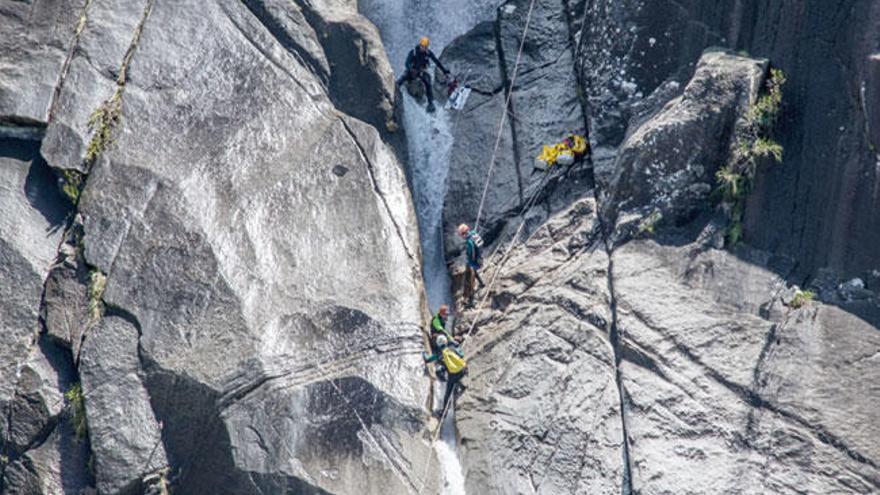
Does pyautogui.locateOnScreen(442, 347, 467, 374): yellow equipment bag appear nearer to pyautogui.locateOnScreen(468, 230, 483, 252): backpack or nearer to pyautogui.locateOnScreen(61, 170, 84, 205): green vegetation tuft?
pyautogui.locateOnScreen(468, 230, 483, 252): backpack

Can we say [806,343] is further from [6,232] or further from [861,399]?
[6,232]

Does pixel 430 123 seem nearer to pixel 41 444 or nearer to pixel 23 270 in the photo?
pixel 23 270

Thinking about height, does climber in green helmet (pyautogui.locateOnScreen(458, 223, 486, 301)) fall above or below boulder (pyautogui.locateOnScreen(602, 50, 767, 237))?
below

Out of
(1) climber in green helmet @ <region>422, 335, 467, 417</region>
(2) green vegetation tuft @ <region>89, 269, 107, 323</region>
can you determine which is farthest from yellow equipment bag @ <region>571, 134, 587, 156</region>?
(2) green vegetation tuft @ <region>89, 269, 107, 323</region>

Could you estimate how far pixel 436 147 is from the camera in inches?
995

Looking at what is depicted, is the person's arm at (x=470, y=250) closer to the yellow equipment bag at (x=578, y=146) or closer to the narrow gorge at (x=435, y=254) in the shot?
the narrow gorge at (x=435, y=254)

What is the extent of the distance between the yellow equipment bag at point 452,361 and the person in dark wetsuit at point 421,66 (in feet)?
18.5

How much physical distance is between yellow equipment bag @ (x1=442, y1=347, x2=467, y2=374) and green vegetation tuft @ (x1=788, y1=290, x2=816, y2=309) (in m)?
5.90

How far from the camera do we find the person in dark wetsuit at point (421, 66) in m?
24.9

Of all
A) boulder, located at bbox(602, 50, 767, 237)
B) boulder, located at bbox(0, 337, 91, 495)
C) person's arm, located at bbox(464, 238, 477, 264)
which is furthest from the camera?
person's arm, located at bbox(464, 238, 477, 264)

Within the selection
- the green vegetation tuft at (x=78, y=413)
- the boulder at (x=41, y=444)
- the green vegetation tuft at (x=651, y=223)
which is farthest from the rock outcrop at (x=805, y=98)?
the boulder at (x=41, y=444)

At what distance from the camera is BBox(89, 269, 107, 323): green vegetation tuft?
2227 cm

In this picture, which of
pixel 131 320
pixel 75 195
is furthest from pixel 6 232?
pixel 131 320

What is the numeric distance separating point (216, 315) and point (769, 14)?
1113cm
